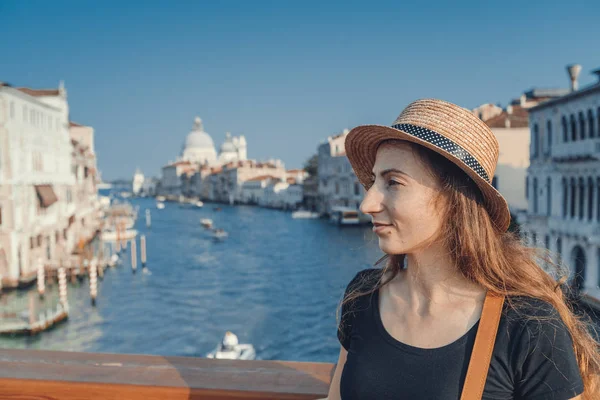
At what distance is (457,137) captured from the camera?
2.90 feet

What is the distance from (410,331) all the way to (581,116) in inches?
472

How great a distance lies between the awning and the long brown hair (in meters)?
16.7

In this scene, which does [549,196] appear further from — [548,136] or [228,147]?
[228,147]

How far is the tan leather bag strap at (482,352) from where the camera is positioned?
2.66ft

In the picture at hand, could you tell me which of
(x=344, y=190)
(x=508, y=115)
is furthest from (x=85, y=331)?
(x=344, y=190)

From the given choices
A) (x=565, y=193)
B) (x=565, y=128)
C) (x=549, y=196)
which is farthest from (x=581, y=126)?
(x=549, y=196)

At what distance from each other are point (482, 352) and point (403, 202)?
250mm

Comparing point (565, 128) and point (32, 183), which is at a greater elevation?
point (565, 128)

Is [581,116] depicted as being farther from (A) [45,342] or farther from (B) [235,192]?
(B) [235,192]

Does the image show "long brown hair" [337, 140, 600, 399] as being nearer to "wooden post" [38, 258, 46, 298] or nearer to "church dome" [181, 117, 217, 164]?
"wooden post" [38, 258, 46, 298]

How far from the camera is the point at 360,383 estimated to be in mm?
930

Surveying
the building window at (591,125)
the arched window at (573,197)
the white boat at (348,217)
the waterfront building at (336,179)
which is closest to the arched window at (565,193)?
the arched window at (573,197)

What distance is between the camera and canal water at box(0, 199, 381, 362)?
34.9 feet

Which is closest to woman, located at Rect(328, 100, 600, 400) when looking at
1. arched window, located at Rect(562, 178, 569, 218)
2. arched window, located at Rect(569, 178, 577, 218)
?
arched window, located at Rect(569, 178, 577, 218)
